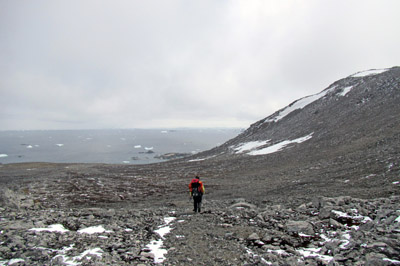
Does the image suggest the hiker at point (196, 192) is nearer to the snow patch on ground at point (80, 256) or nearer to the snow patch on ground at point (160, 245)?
the snow patch on ground at point (160, 245)

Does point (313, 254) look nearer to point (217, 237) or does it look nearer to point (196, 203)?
point (217, 237)

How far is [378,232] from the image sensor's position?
27.3ft

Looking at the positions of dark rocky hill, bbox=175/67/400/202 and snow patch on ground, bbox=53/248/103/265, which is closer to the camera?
snow patch on ground, bbox=53/248/103/265

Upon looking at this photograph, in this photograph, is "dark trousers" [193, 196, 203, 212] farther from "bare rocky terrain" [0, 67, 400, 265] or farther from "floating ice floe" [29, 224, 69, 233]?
"floating ice floe" [29, 224, 69, 233]

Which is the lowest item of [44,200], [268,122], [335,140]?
[44,200]

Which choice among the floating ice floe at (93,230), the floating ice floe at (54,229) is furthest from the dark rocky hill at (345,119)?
the floating ice floe at (54,229)

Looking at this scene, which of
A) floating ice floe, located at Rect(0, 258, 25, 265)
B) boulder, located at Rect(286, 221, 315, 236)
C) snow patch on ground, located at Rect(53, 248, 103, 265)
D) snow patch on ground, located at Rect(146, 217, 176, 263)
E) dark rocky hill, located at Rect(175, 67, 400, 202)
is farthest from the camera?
dark rocky hill, located at Rect(175, 67, 400, 202)

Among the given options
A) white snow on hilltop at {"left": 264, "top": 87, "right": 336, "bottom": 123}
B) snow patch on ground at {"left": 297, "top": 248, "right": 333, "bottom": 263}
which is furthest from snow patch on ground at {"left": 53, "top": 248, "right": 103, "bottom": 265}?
white snow on hilltop at {"left": 264, "top": 87, "right": 336, "bottom": 123}

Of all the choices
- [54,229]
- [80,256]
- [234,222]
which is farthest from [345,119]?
[80,256]

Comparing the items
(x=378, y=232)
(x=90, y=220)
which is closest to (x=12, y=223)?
(x=90, y=220)

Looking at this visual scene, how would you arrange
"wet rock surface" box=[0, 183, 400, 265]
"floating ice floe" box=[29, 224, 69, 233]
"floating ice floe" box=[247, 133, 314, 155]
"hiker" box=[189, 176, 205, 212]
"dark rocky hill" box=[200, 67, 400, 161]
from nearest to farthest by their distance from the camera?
"wet rock surface" box=[0, 183, 400, 265] < "floating ice floe" box=[29, 224, 69, 233] < "hiker" box=[189, 176, 205, 212] < "dark rocky hill" box=[200, 67, 400, 161] < "floating ice floe" box=[247, 133, 314, 155]

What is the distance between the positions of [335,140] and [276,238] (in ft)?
108

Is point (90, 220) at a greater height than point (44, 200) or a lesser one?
greater

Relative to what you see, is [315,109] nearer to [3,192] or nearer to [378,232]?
[378,232]
